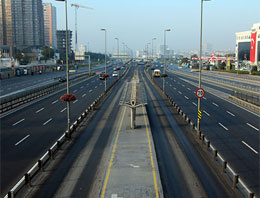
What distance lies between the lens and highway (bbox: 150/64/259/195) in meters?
19.3

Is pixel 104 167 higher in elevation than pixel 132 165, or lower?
lower

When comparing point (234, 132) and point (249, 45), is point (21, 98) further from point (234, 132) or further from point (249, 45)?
point (249, 45)

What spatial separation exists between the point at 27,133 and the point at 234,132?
19.4 metres

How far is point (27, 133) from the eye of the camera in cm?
2791

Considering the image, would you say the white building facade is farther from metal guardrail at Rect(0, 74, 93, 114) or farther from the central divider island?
the central divider island

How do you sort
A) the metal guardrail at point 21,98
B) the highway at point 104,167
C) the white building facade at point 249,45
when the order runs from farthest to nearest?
the white building facade at point 249,45 → the metal guardrail at point 21,98 → the highway at point 104,167

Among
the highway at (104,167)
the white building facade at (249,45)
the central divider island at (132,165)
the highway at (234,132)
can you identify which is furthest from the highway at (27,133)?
the white building facade at (249,45)

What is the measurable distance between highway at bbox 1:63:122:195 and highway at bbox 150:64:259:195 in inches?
530

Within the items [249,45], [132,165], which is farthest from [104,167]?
[249,45]

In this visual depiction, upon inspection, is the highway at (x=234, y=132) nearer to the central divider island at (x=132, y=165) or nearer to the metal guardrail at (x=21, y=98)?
the central divider island at (x=132, y=165)

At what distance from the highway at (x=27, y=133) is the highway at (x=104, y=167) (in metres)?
1.93

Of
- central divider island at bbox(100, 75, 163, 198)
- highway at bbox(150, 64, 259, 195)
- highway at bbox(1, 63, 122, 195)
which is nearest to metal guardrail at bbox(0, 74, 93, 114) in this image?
highway at bbox(1, 63, 122, 195)

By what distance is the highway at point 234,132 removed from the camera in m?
19.3

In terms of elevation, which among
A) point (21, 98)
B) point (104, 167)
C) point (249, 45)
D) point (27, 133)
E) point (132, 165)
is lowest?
point (104, 167)
